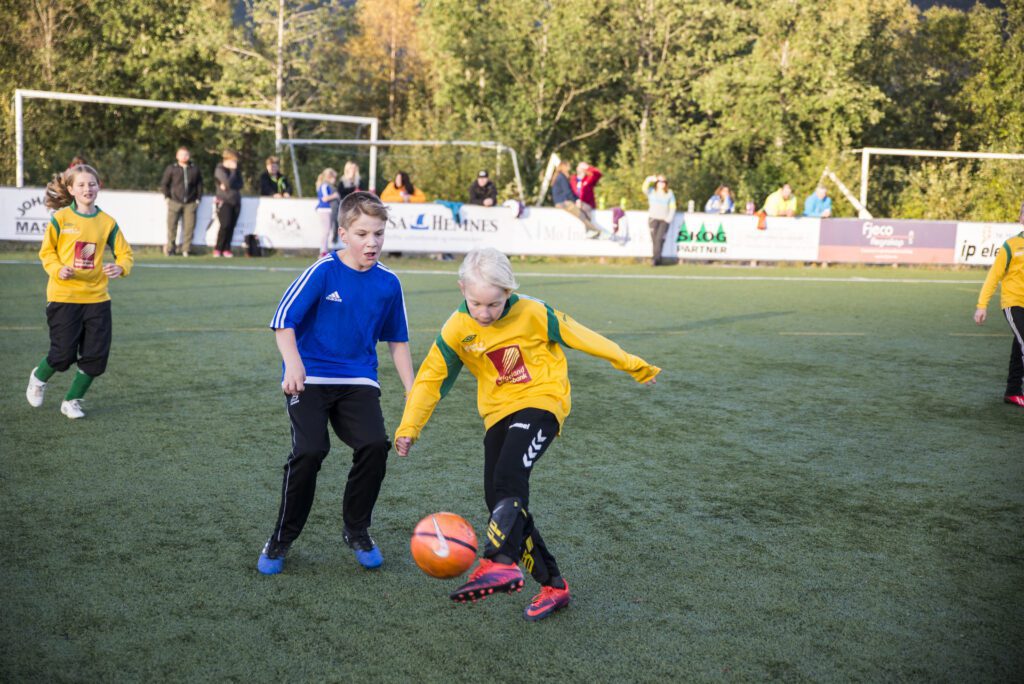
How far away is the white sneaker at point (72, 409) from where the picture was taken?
6.96 meters

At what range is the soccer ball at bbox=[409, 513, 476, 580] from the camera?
3.81 meters

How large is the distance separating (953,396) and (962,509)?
3551 millimetres

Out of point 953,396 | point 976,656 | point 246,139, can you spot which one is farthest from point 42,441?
point 246,139

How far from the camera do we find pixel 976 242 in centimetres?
2445

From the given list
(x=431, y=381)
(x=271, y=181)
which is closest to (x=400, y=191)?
(x=271, y=181)

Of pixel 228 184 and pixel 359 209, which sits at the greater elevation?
pixel 228 184

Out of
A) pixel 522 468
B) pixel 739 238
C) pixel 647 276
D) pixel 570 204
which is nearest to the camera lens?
pixel 522 468

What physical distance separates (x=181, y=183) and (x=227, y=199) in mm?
916

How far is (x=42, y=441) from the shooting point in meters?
6.35

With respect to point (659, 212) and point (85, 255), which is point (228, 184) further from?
Answer: point (85, 255)

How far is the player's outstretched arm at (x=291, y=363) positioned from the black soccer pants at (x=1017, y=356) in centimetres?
672

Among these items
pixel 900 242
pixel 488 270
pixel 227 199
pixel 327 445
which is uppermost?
pixel 227 199

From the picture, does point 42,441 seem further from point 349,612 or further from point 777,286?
point 777,286

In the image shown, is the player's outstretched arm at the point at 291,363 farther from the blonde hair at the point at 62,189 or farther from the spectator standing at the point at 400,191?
the spectator standing at the point at 400,191
